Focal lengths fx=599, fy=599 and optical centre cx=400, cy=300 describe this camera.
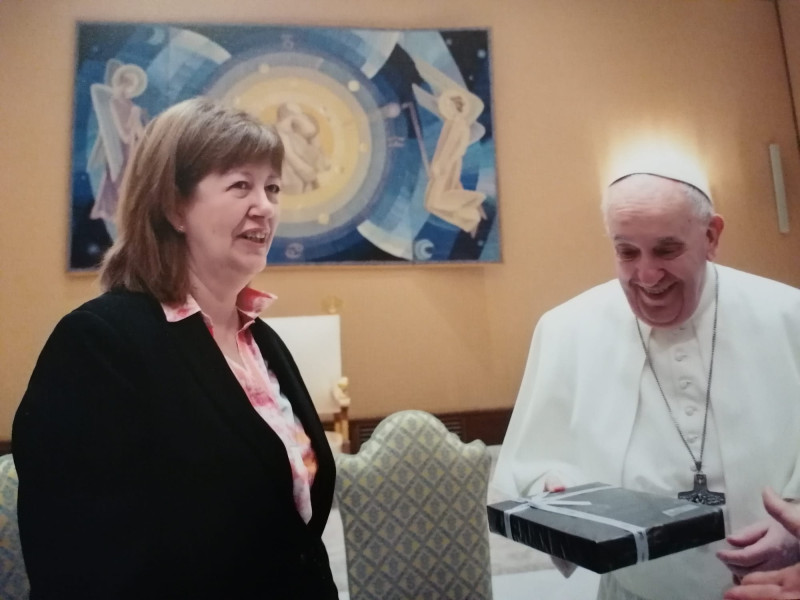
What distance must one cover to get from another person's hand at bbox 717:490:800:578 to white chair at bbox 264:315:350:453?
2.60 meters

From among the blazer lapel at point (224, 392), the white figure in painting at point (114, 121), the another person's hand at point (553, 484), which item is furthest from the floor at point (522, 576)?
the white figure in painting at point (114, 121)

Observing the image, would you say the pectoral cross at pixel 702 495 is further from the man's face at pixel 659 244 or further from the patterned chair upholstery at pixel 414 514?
the patterned chair upholstery at pixel 414 514

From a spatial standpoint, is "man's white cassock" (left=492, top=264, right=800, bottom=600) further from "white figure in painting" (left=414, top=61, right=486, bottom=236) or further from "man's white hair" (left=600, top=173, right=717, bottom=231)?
"white figure in painting" (left=414, top=61, right=486, bottom=236)

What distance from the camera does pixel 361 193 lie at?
159 inches

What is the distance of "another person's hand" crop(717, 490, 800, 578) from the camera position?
3.49 ft

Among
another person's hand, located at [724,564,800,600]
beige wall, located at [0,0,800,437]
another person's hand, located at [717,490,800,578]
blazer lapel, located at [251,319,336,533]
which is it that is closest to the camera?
another person's hand, located at [724,564,800,600]

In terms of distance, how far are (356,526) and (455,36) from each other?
352 centimetres

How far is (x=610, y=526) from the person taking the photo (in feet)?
2.94

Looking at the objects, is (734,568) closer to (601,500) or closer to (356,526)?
(601,500)

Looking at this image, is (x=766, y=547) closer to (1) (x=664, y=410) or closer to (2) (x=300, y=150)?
(1) (x=664, y=410)

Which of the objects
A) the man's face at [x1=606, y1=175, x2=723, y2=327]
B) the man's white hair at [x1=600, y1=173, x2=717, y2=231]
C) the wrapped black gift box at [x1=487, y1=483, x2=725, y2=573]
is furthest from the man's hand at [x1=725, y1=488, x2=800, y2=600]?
the man's white hair at [x1=600, y1=173, x2=717, y2=231]

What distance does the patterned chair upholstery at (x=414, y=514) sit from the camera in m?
1.79

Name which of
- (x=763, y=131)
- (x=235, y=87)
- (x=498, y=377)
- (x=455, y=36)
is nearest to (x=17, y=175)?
(x=235, y=87)

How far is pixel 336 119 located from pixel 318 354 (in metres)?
1.61
